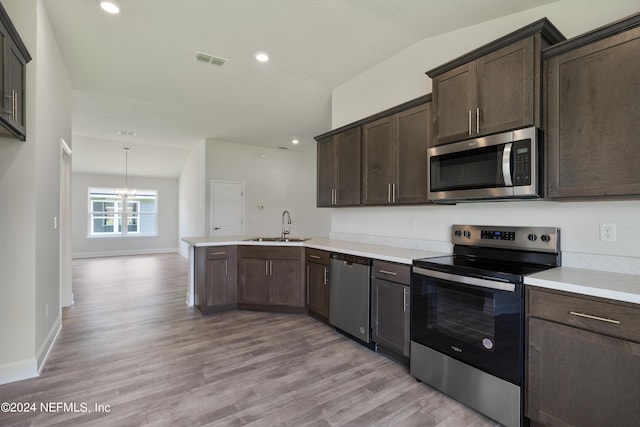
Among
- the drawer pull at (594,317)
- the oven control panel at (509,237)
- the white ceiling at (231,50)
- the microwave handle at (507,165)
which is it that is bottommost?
the drawer pull at (594,317)

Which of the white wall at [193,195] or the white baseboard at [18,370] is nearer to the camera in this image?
the white baseboard at [18,370]

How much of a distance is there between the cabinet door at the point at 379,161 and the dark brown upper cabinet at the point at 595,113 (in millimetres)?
1289

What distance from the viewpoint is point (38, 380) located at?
88.0 inches

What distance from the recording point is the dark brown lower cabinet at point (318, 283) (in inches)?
130

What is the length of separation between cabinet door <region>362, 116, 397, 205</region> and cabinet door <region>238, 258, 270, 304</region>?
152cm

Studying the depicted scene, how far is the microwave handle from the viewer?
6.39 ft

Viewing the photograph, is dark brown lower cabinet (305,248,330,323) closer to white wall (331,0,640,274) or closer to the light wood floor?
the light wood floor

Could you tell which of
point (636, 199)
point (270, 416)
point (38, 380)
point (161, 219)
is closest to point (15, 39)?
point (38, 380)

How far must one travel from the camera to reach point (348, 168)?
350cm

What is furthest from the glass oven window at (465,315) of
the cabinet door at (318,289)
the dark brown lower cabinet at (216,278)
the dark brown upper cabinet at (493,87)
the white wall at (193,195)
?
the white wall at (193,195)

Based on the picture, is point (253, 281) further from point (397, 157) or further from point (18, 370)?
point (397, 157)

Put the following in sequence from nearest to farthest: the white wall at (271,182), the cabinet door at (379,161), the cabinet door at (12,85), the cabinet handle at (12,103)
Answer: the cabinet door at (12,85) → the cabinet handle at (12,103) → the cabinet door at (379,161) → the white wall at (271,182)

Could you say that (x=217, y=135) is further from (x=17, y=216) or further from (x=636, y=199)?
(x=636, y=199)

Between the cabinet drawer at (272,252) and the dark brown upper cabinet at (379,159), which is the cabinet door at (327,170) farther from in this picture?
the cabinet drawer at (272,252)
